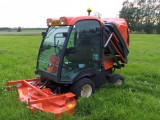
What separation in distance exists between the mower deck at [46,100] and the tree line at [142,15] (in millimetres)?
57375

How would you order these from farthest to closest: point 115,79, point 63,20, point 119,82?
point 119,82, point 115,79, point 63,20

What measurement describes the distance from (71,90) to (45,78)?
2.93 ft

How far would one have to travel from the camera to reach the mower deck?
550 centimetres

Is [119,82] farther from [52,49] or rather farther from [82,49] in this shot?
[52,49]

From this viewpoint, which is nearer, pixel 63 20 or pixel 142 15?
pixel 63 20

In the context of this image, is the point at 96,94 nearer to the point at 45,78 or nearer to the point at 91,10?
the point at 45,78

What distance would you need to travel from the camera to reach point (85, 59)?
6.49 m

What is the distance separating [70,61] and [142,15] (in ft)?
→ 216

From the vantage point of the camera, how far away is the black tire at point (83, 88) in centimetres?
623

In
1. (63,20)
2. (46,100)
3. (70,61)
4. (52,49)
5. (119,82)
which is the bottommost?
(119,82)

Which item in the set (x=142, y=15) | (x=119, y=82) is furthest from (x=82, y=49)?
(x=142, y=15)

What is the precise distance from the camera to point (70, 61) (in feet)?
20.5

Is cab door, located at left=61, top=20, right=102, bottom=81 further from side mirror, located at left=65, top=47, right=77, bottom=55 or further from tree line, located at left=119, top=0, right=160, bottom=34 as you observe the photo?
tree line, located at left=119, top=0, right=160, bottom=34

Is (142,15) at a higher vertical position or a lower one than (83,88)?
higher
